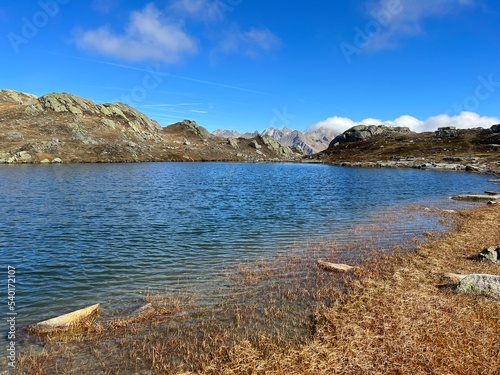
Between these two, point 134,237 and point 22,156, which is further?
point 22,156

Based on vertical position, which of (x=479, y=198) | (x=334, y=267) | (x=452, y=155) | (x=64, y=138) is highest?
Answer: (x=64, y=138)

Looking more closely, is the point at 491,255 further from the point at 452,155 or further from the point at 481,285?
the point at 452,155

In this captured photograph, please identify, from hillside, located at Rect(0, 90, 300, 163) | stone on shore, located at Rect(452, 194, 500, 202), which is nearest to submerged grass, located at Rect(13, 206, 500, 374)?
stone on shore, located at Rect(452, 194, 500, 202)

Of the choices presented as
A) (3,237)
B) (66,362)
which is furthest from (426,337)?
(3,237)

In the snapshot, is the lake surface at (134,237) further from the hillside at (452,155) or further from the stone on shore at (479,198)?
the hillside at (452,155)

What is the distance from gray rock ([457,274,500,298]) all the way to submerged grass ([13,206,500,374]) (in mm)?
573

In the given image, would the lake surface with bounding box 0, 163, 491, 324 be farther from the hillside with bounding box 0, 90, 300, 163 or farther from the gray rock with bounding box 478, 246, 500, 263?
the hillside with bounding box 0, 90, 300, 163

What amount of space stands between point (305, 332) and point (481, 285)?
8914mm

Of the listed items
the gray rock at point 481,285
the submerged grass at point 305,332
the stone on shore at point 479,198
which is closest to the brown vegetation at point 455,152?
the stone on shore at point 479,198

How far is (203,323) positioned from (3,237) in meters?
22.1

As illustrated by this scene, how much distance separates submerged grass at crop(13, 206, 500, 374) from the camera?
9.29m

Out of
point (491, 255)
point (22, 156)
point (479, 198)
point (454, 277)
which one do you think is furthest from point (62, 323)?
point (22, 156)

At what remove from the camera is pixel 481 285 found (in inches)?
540

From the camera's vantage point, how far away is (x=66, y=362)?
32.3 ft
